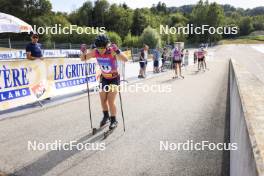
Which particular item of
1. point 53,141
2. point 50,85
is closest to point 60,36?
point 50,85

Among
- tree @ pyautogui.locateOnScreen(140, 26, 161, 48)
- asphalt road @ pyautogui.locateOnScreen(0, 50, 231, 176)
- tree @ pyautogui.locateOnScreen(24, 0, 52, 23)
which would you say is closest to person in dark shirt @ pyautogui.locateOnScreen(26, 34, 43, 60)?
asphalt road @ pyautogui.locateOnScreen(0, 50, 231, 176)

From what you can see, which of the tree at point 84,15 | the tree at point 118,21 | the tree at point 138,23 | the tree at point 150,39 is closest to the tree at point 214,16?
the tree at point 138,23

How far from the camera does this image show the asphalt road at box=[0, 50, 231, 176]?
15.7ft

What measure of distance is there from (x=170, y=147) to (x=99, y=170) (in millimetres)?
1721

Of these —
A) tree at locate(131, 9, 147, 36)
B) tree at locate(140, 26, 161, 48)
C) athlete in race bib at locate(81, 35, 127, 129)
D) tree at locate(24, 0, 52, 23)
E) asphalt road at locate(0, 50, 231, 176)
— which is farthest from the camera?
tree at locate(131, 9, 147, 36)

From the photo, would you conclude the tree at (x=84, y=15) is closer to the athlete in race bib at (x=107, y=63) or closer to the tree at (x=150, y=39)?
the tree at (x=150, y=39)

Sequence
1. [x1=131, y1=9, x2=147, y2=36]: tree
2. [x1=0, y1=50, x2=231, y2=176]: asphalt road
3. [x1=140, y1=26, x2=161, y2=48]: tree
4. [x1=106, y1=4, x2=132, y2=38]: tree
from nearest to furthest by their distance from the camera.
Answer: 1. [x1=0, y1=50, x2=231, y2=176]: asphalt road
2. [x1=140, y1=26, x2=161, y2=48]: tree
3. [x1=106, y1=4, x2=132, y2=38]: tree
4. [x1=131, y1=9, x2=147, y2=36]: tree

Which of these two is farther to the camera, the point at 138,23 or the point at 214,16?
the point at 214,16

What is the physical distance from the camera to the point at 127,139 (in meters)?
6.22

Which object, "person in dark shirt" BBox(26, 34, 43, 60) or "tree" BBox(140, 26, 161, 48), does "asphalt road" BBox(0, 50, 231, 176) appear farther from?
"tree" BBox(140, 26, 161, 48)

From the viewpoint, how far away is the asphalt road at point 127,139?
4.79m

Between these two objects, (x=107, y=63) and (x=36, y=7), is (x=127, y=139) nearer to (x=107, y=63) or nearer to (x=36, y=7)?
(x=107, y=63)

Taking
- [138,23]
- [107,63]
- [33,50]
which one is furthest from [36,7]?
[107,63]

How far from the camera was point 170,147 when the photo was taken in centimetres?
583
